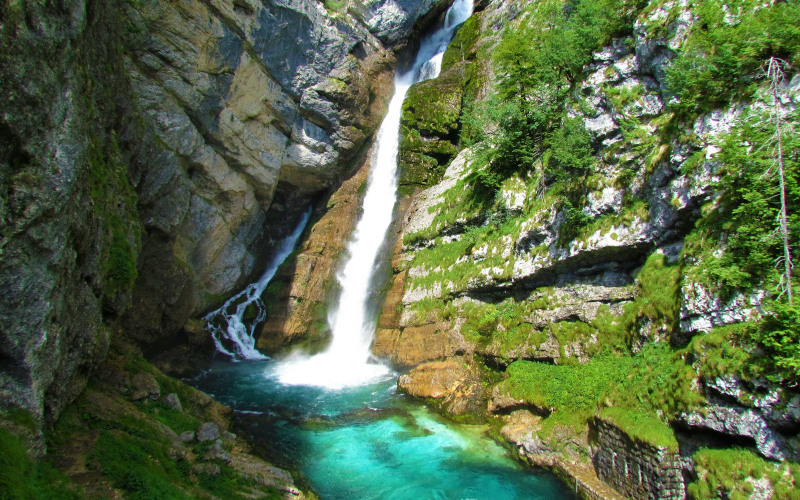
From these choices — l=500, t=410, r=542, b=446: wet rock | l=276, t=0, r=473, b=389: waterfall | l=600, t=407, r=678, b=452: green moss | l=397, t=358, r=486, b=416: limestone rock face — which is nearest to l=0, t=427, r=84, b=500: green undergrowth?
l=500, t=410, r=542, b=446: wet rock

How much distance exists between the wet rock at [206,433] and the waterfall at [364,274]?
6.96 meters

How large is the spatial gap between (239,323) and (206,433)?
45.2 ft

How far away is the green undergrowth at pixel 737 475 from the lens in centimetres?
603

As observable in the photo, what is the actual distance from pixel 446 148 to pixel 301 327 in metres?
13.6

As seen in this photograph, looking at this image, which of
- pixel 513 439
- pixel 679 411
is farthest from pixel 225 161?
pixel 679 411

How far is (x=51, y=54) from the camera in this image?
6.51 meters

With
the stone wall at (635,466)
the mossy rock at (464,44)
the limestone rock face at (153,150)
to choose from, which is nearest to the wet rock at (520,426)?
the stone wall at (635,466)

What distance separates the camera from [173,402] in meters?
10.2

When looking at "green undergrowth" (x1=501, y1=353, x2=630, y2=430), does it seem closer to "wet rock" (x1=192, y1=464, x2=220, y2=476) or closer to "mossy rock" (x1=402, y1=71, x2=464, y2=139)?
"wet rock" (x1=192, y1=464, x2=220, y2=476)

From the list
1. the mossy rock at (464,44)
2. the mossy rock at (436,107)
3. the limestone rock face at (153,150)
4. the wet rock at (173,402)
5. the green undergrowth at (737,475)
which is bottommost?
the wet rock at (173,402)

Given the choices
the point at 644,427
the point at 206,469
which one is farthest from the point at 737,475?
the point at 206,469

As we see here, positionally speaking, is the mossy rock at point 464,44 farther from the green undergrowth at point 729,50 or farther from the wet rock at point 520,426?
the wet rock at point 520,426

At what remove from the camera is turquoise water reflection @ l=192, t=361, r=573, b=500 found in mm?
9422

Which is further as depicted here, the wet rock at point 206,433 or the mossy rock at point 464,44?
the mossy rock at point 464,44
